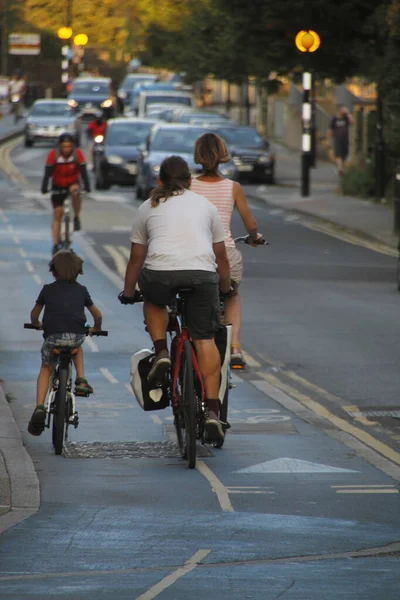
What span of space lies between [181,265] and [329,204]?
2496cm

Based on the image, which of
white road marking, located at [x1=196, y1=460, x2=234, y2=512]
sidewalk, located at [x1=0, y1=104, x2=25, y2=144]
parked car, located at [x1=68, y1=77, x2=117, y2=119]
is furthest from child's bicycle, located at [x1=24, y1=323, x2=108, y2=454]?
parked car, located at [x1=68, y1=77, x2=117, y2=119]

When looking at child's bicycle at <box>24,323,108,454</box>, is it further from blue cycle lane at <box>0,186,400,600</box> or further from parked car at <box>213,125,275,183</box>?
parked car at <box>213,125,275,183</box>

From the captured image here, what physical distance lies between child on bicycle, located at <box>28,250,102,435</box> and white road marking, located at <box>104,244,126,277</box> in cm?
1085

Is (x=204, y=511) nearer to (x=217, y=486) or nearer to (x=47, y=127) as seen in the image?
(x=217, y=486)

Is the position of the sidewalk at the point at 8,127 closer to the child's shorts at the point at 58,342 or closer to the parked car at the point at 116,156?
the parked car at the point at 116,156

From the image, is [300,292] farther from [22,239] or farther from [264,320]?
[22,239]

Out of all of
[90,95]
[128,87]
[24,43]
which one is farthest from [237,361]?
[128,87]

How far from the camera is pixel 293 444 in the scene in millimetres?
10375

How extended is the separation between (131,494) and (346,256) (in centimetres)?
1580

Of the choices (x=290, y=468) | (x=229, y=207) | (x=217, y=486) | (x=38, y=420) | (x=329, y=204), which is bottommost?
(x=329, y=204)

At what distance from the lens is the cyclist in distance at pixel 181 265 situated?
30.6 feet

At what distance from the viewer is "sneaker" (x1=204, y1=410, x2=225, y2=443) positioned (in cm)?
931

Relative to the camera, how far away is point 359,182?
119 ft

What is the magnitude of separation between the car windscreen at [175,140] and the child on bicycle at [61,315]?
24.6 meters
